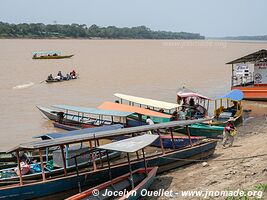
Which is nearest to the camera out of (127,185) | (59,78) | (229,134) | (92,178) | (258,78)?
(127,185)

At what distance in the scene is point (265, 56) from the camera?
859 inches

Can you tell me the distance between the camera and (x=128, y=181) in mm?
8938

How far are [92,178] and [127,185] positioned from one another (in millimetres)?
869

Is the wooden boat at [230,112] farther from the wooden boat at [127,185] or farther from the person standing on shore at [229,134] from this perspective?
the wooden boat at [127,185]

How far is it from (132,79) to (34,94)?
1025cm

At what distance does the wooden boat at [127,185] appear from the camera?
802 cm

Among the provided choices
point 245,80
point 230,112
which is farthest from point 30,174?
point 245,80

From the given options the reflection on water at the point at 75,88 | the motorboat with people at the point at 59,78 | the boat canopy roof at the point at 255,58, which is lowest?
the reflection on water at the point at 75,88

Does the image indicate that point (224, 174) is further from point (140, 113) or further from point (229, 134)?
point (140, 113)

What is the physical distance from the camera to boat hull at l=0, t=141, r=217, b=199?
8.23 meters

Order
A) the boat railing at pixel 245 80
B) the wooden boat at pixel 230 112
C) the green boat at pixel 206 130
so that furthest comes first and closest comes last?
the boat railing at pixel 245 80 → the wooden boat at pixel 230 112 → the green boat at pixel 206 130

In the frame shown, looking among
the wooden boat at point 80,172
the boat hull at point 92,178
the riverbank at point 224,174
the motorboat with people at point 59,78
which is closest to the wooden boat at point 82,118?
the boat hull at point 92,178

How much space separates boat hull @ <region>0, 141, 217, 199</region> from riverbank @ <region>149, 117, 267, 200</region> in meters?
0.28

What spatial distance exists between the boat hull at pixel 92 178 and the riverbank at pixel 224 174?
0.28 meters
